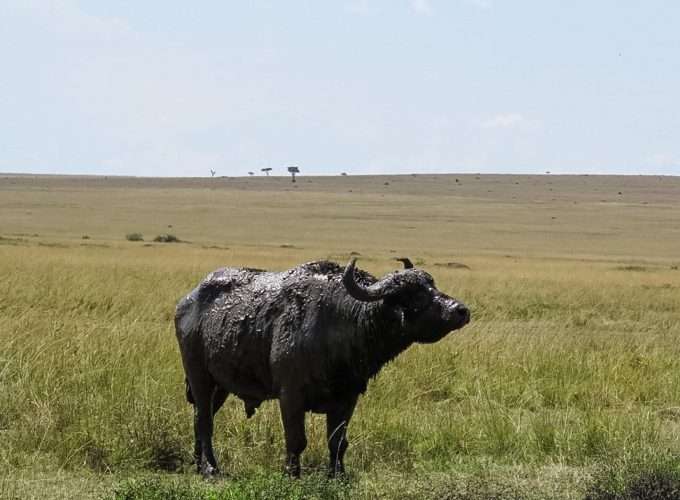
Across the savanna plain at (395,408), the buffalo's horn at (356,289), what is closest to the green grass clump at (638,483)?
the savanna plain at (395,408)

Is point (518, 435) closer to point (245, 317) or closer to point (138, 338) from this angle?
point (245, 317)

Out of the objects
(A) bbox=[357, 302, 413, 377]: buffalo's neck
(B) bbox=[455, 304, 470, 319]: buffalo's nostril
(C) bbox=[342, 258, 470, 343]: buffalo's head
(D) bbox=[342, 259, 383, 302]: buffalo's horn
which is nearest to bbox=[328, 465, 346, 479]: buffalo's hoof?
(A) bbox=[357, 302, 413, 377]: buffalo's neck

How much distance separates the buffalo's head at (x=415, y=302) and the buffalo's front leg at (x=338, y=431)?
65 cm

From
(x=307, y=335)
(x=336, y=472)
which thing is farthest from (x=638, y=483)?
(x=307, y=335)

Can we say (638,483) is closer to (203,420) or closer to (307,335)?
(307,335)

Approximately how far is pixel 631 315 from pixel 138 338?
1202 cm

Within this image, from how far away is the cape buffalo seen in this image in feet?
21.3

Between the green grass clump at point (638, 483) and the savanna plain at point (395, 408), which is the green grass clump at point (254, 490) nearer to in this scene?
the savanna plain at point (395, 408)

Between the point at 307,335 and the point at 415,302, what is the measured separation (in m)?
0.67

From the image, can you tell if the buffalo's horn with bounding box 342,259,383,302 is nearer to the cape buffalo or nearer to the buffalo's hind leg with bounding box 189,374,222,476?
the cape buffalo

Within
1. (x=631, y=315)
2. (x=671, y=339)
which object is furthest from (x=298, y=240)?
(x=671, y=339)

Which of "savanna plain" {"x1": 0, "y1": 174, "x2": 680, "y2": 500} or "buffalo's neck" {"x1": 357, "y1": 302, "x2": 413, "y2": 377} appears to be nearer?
"buffalo's neck" {"x1": 357, "y1": 302, "x2": 413, "y2": 377}

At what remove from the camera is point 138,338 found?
35.8 feet

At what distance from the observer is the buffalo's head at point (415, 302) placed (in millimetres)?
6352
